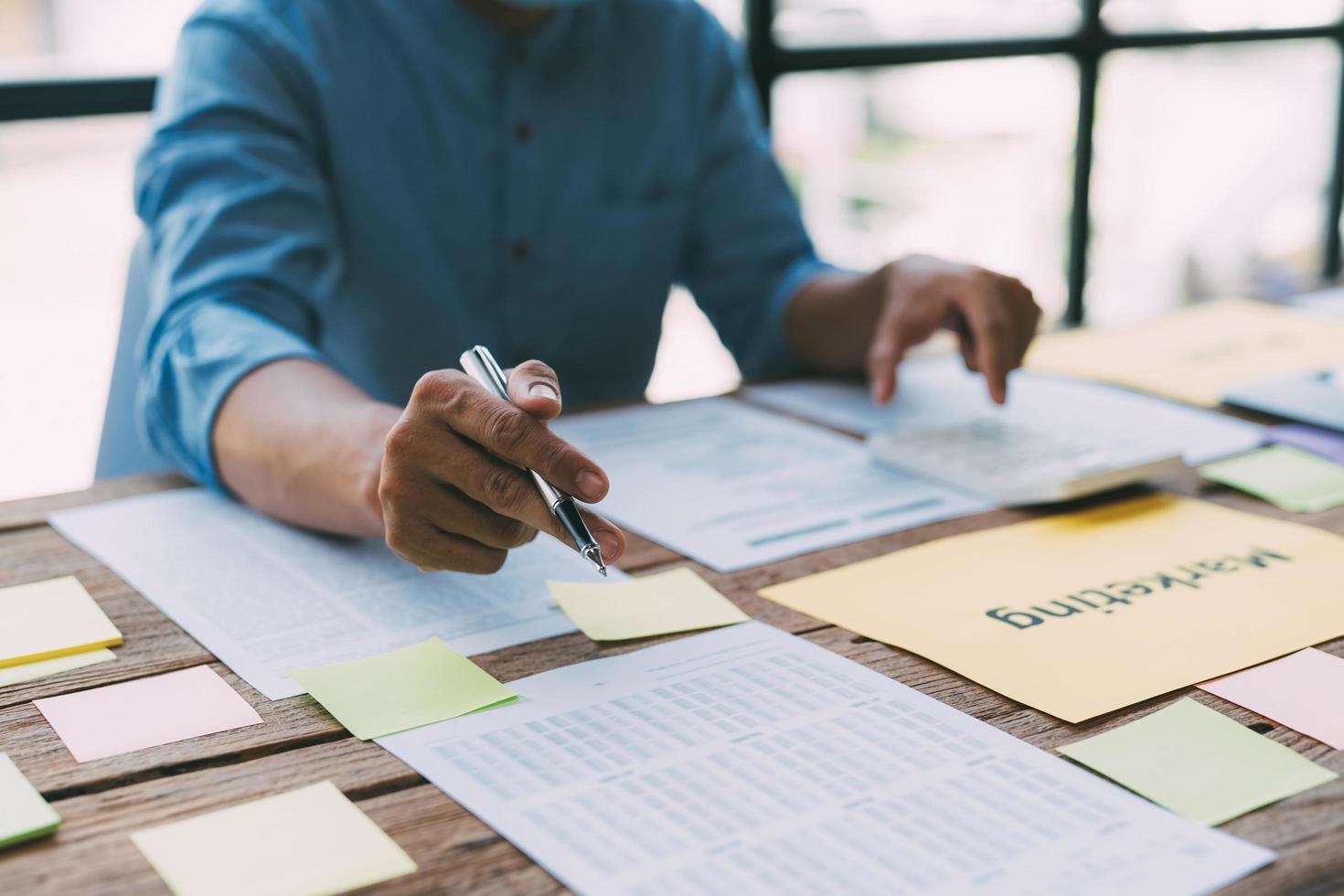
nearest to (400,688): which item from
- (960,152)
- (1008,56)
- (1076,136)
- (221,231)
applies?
(221,231)

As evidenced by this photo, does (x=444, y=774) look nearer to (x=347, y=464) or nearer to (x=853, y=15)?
(x=347, y=464)

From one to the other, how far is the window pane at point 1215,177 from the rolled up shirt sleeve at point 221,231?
6.27 ft

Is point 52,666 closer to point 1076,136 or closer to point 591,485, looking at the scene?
point 591,485

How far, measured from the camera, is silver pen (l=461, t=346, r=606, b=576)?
2.23ft

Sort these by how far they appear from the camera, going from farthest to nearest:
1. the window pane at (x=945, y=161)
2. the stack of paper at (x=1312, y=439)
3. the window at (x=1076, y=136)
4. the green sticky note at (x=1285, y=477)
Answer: the window pane at (x=945, y=161) < the window at (x=1076, y=136) < the stack of paper at (x=1312, y=439) < the green sticky note at (x=1285, y=477)

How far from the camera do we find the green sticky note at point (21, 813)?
0.52 metres

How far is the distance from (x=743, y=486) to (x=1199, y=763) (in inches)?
17.6

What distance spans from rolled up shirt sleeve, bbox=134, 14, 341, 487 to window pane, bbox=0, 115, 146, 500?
2.14ft

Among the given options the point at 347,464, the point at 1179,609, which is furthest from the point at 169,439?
the point at 1179,609

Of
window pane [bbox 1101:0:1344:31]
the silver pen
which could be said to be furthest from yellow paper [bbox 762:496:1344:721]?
window pane [bbox 1101:0:1344:31]

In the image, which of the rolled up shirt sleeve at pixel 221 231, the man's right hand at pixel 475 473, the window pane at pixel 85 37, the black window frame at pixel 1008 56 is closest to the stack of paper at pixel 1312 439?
the man's right hand at pixel 475 473

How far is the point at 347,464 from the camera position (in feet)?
2.71

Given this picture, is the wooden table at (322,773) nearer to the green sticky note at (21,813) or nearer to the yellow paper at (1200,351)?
the green sticky note at (21,813)

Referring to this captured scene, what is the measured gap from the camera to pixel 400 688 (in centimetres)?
66
